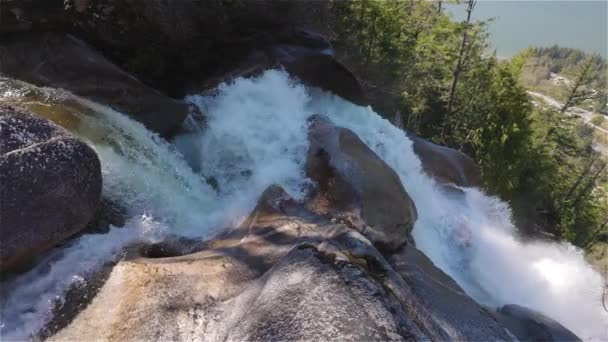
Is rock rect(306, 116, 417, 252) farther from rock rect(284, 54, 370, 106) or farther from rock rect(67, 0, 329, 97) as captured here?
rock rect(67, 0, 329, 97)

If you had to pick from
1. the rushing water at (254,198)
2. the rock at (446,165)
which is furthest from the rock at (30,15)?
the rock at (446,165)

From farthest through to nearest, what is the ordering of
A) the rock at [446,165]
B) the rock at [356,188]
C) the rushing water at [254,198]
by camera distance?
the rock at [446,165] < the rock at [356,188] < the rushing water at [254,198]

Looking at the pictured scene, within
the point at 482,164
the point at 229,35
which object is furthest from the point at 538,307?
the point at 229,35

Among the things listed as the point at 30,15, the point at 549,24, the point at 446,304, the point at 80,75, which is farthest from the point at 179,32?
the point at 549,24

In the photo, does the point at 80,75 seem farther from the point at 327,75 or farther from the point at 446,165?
the point at 446,165

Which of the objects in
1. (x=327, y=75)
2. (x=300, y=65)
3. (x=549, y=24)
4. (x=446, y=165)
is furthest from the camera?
(x=549, y=24)

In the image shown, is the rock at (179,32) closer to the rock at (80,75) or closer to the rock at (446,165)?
the rock at (80,75)
